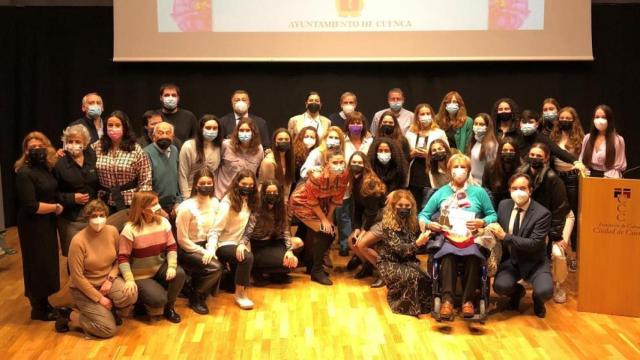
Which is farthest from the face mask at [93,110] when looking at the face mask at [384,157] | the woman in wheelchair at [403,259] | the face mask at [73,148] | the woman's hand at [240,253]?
the woman in wheelchair at [403,259]

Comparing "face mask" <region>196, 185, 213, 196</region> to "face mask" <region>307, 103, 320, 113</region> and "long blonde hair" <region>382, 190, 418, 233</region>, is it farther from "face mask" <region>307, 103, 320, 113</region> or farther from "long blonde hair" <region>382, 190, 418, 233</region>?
"face mask" <region>307, 103, 320, 113</region>

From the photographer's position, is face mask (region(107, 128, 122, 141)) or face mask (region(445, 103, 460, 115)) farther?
face mask (region(445, 103, 460, 115))

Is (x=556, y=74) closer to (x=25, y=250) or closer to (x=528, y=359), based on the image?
(x=528, y=359)

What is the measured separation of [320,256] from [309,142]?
98 centimetres

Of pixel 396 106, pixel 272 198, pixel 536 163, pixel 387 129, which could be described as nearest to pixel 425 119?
pixel 387 129

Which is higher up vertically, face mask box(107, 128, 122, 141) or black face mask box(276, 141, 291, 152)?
face mask box(107, 128, 122, 141)

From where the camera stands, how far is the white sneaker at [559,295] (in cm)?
549

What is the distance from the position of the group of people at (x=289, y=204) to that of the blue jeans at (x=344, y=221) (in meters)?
0.01

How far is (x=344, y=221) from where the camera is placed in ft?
21.5

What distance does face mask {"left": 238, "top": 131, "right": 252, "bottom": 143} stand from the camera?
19.5 ft

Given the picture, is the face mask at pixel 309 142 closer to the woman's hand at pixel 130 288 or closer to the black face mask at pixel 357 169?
the black face mask at pixel 357 169

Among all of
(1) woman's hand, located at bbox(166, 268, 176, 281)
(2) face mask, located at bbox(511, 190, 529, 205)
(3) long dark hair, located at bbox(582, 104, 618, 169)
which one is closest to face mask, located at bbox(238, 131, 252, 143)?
(1) woman's hand, located at bbox(166, 268, 176, 281)

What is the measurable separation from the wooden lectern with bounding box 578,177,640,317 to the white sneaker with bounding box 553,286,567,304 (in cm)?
30

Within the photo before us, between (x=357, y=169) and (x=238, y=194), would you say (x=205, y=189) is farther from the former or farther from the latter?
(x=357, y=169)
